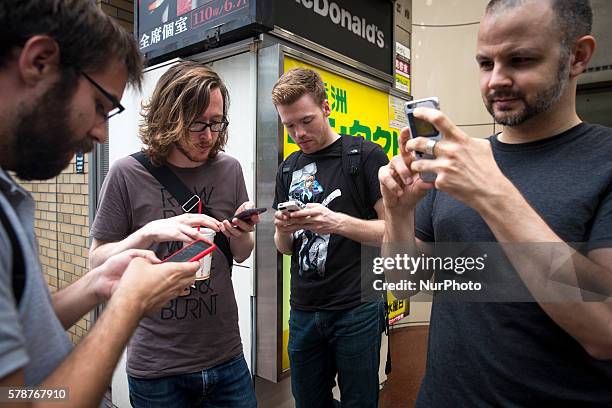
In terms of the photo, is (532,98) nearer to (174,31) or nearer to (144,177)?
(144,177)

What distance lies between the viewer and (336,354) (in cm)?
205

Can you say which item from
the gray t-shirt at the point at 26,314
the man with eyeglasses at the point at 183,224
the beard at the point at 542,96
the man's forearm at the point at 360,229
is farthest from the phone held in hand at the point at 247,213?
the beard at the point at 542,96

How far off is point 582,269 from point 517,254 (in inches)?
6.6

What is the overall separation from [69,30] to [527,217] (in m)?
1.11

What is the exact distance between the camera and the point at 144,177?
163cm

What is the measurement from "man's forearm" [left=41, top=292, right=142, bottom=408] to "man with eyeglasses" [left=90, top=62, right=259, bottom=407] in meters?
0.63

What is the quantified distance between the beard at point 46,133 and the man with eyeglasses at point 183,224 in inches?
21.7

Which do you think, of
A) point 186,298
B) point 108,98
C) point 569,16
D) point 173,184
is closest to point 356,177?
point 173,184

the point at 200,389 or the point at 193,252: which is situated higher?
the point at 193,252

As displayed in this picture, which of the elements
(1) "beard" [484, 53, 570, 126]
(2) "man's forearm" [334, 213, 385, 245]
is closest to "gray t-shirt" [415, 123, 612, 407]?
(1) "beard" [484, 53, 570, 126]

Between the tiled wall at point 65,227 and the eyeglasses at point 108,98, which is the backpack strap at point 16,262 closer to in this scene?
the eyeglasses at point 108,98

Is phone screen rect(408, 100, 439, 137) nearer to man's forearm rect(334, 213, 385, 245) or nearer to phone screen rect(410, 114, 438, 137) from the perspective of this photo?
phone screen rect(410, 114, 438, 137)

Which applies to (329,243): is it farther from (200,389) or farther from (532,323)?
(532,323)

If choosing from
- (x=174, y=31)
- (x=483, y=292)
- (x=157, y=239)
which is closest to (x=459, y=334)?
(x=483, y=292)
